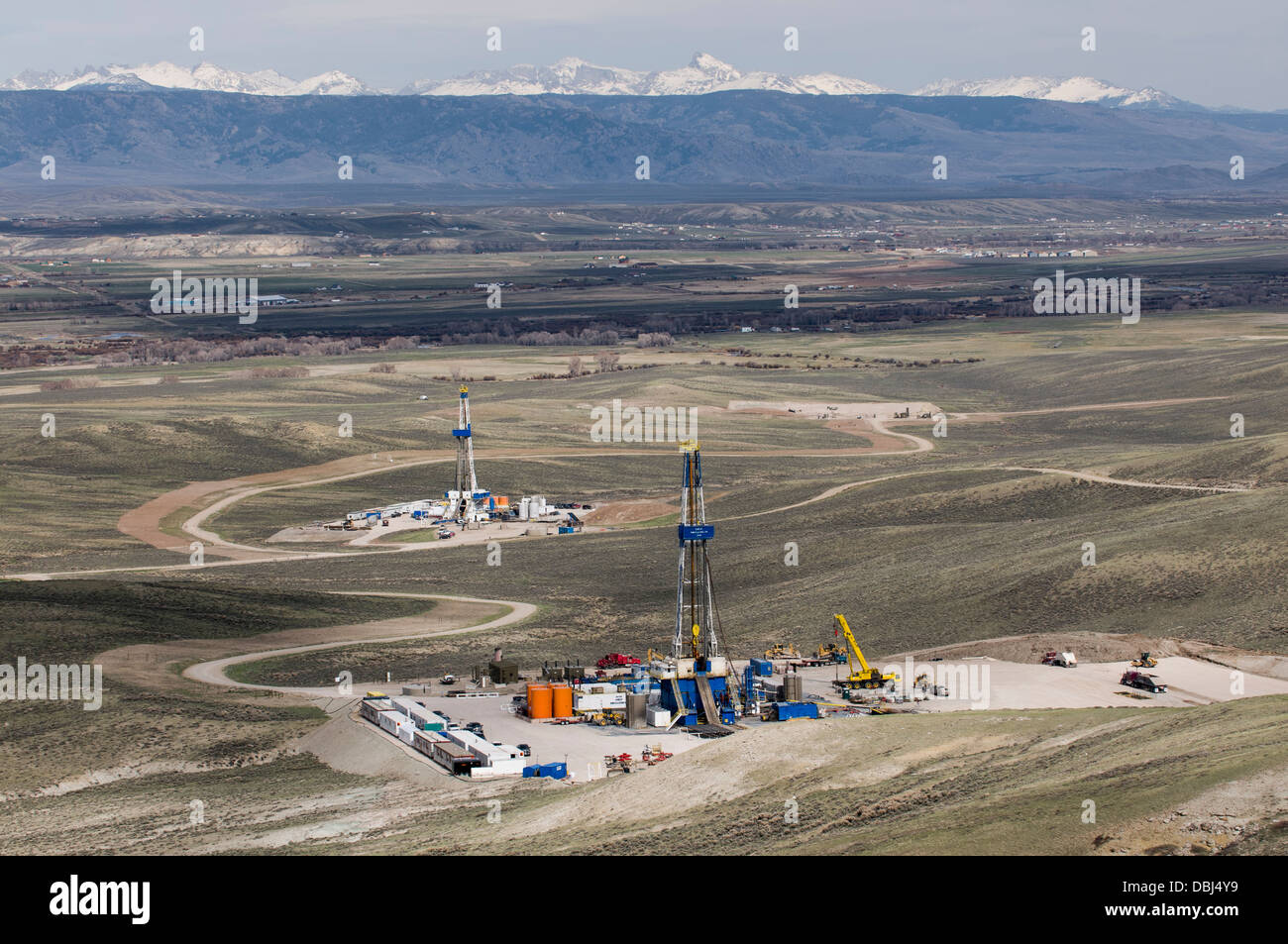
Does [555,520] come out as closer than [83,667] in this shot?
No

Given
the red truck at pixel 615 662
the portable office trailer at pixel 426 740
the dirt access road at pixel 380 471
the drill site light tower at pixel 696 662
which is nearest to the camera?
the portable office trailer at pixel 426 740

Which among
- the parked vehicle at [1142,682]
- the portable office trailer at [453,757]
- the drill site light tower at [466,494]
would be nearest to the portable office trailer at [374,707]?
the portable office trailer at [453,757]

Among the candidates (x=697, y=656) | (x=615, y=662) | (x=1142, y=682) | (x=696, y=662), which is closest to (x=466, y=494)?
(x=615, y=662)

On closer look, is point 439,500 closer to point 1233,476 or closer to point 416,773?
point 1233,476

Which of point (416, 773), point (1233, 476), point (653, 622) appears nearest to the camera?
point (416, 773)

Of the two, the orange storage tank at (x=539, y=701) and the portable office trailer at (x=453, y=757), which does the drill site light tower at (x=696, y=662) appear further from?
the portable office trailer at (x=453, y=757)

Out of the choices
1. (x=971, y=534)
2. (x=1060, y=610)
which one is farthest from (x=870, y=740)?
(x=971, y=534)
